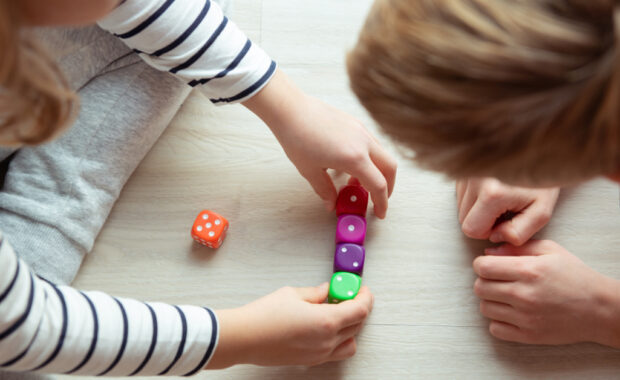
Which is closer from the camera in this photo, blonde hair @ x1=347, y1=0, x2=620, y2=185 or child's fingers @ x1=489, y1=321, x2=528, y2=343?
blonde hair @ x1=347, y1=0, x2=620, y2=185

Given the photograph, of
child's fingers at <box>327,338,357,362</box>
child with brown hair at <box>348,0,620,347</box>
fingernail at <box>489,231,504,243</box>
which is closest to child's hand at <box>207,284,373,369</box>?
child's fingers at <box>327,338,357,362</box>

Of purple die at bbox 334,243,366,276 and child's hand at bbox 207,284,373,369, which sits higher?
purple die at bbox 334,243,366,276

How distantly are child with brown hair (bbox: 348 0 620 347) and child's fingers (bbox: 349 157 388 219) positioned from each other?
0.90ft

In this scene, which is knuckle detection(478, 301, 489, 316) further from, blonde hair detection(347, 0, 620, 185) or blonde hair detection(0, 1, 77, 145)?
blonde hair detection(0, 1, 77, 145)

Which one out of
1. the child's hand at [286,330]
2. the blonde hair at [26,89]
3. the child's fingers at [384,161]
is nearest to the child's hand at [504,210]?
the child's fingers at [384,161]

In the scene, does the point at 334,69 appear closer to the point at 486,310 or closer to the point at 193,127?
the point at 193,127

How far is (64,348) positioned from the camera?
63cm

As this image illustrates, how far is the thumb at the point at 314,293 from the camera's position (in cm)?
79

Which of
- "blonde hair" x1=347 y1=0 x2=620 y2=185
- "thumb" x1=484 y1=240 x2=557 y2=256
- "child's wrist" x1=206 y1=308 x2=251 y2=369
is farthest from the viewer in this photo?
"thumb" x1=484 y1=240 x2=557 y2=256

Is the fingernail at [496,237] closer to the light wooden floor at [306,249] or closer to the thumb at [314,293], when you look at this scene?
the light wooden floor at [306,249]

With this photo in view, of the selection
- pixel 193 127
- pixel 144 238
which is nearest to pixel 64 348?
pixel 144 238

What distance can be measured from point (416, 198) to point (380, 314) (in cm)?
19

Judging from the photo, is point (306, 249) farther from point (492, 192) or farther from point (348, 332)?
point (492, 192)

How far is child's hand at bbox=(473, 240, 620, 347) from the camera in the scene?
31.0 inches
